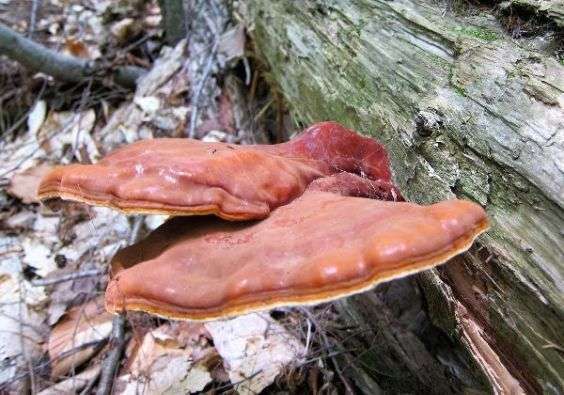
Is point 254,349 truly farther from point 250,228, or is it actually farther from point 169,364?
point 250,228

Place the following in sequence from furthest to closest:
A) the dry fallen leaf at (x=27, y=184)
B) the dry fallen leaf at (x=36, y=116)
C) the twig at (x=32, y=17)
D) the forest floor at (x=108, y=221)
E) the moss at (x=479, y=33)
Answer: the twig at (x=32, y=17) → the dry fallen leaf at (x=36, y=116) → the dry fallen leaf at (x=27, y=184) → the forest floor at (x=108, y=221) → the moss at (x=479, y=33)

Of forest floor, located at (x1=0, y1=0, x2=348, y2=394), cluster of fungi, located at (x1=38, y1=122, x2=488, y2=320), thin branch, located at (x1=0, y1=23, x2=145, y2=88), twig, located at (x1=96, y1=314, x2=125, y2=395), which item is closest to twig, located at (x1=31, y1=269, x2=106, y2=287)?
forest floor, located at (x1=0, y1=0, x2=348, y2=394)

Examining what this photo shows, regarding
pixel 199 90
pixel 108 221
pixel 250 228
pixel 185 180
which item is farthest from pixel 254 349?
pixel 199 90

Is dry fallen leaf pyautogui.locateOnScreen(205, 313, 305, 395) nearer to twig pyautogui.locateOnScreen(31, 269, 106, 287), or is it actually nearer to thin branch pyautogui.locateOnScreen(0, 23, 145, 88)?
twig pyautogui.locateOnScreen(31, 269, 106, 287)

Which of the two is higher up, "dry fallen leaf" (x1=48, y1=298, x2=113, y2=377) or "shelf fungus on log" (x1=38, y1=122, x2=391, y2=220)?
"shelf fungus on log" (x1=38, y1=122, x2=391, y2=220)

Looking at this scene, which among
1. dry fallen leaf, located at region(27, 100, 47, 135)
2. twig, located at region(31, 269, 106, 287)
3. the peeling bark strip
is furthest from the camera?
dry fallen leaf, located at region(27, 100, 47, 135)


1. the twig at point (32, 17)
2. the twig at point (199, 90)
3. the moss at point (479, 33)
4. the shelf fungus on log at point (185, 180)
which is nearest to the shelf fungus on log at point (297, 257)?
the shelf fungus on log at point (185, 180)

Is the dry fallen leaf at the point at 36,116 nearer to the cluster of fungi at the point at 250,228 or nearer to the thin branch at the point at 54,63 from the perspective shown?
the thin branch at the point at 54,63
